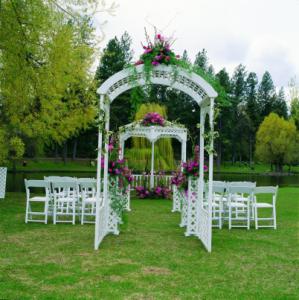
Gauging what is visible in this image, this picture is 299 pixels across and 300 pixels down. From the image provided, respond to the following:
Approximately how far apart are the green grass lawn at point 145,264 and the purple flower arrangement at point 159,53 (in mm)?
A: 3089

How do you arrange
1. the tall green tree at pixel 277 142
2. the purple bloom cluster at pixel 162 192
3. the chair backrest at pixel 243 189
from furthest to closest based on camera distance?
the tall green tree at pixel 277 142 → the purple bloom cluster at pixel 162 192 → the chair backrest at pixel 243 189

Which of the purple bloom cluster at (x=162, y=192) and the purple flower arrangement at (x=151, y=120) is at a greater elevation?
the purple flower arrangement at (x=151, y=120)

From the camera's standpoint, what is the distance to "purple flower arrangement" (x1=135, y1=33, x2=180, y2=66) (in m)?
7.25

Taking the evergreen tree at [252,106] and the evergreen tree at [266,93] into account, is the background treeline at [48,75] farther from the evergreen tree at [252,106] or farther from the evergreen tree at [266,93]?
the evergreen tree at [266,93]

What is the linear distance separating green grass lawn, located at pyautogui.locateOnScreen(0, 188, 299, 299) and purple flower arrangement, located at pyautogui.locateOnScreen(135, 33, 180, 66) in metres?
3.09

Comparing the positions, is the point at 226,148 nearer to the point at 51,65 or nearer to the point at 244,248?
the point at 51,65

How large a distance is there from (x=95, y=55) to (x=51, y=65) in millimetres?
3141

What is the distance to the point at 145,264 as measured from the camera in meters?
5.88

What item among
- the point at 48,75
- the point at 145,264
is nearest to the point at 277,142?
the point at 48,75

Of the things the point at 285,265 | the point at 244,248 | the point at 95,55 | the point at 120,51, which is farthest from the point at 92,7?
the point at 120,51

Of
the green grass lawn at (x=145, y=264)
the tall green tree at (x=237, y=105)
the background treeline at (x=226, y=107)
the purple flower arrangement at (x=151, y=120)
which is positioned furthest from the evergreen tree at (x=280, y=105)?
the green grass lawn at (x=145, y=264)

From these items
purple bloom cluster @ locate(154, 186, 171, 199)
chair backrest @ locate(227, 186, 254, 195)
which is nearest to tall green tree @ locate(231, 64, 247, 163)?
purple bloom cluster @ locate(154, 186, 171, 199)

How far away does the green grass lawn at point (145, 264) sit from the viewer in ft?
15.2

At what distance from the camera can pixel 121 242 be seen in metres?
7.52
